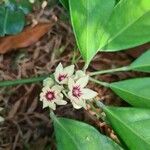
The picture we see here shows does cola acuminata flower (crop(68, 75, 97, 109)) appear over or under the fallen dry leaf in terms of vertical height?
under

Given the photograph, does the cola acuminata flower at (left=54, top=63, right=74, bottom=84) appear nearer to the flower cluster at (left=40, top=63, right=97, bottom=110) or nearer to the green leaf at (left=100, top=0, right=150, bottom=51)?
the flower cluster at (left=40, top=63, right=97, bottom=110)

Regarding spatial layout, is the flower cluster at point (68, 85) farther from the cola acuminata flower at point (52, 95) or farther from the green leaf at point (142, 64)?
the green leaf at point (142, 64)

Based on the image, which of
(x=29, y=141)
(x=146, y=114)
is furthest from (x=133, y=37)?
(x=29, y=141)

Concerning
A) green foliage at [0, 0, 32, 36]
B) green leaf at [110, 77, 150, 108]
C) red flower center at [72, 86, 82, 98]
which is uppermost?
green foliage at [0, 0, 32, 36]

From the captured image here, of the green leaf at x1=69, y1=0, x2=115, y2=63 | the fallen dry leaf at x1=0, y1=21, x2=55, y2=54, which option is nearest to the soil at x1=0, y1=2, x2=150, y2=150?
the fallen dry leaf at x1=0, y1=21, x2=55, y2=54

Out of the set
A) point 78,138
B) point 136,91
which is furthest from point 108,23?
point 78,138

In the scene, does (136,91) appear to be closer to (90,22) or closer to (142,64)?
(142,64)
